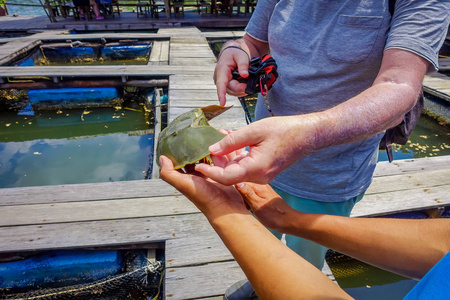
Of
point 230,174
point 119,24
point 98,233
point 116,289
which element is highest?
point 230,174

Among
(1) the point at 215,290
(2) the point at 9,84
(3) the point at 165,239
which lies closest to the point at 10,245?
(3) the point at 165,239

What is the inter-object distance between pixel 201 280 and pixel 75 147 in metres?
4.26

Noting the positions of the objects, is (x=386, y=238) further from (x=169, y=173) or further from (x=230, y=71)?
(x=230, y=71)

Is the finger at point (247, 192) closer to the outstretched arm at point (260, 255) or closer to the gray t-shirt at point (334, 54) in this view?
the outstretched arm at point (260, 255)

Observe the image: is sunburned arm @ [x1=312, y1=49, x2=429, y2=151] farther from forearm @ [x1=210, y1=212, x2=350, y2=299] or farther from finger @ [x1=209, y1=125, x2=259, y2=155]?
forearm @ [x1=210, y1=212, x2=350, y2=299]

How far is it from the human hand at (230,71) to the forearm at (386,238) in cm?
77

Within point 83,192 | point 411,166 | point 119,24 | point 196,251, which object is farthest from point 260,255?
point 119,24

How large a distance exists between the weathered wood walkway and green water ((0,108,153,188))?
4.41 feet

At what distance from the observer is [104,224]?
2486 mm

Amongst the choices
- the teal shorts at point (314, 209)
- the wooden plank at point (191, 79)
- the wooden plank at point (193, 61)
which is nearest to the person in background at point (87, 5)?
the wooden plank at point (193, 61)

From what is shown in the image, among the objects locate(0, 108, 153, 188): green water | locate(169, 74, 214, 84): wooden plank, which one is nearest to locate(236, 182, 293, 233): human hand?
locate(0, 108, 153, 188): green water

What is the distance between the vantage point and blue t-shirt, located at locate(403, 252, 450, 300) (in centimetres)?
48

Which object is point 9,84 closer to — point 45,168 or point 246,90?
point 45,168

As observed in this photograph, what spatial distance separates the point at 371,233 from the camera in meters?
1.04
